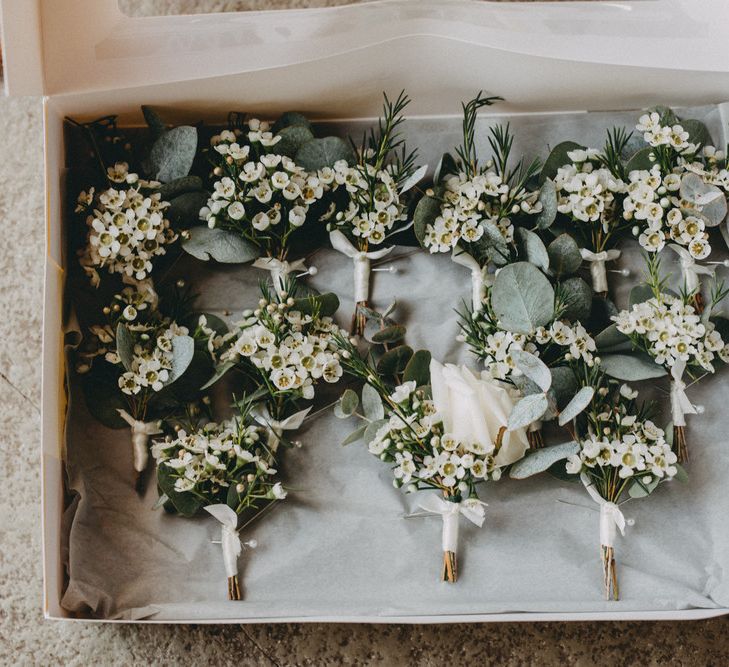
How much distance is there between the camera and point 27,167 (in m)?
1.10

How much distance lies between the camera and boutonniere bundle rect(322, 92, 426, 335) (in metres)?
0.97

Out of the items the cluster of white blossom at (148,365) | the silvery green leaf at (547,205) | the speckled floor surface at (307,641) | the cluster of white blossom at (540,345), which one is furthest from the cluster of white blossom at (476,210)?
the speckled floor surface at (307,641)

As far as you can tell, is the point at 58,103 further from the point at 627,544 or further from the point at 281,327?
the point at 627,544

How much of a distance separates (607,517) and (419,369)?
0.89ft

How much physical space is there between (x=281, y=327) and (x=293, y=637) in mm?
373

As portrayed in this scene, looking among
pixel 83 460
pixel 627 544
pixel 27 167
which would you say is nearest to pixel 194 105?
pixel 27 167

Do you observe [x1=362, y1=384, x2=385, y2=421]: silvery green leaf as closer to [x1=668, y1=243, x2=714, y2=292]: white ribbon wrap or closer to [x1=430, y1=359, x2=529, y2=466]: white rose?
[x1=430, y1=359, x2=529, y2=466]: white rose

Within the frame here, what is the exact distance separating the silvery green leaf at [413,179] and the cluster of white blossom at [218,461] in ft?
1.10

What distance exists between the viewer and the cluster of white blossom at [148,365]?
93cm

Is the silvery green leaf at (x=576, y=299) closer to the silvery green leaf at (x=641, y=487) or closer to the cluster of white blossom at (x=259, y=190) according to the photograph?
the silvery green leaf at (x=641, y=487)

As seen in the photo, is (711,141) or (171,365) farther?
(711,141)

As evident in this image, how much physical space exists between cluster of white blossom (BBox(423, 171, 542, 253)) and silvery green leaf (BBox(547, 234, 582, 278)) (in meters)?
0.05

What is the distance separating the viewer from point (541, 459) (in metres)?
0.92

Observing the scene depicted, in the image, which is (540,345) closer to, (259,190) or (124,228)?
(259,190)
